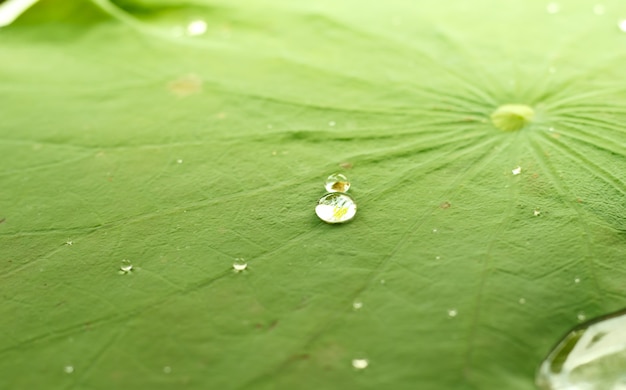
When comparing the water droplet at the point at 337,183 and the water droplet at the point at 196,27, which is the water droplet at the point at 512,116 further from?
the water droplet at the point at 196,27

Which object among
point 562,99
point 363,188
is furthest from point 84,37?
point 562,99

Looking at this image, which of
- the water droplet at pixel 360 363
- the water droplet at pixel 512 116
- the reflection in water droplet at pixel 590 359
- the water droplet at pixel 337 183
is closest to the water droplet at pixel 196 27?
the water droplet at pixel 337 183

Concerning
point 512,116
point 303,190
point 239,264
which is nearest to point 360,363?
point 239,264

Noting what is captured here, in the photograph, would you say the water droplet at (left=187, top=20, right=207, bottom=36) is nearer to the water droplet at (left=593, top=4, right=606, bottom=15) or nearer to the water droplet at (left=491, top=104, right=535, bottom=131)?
the water droplet at (left=491, top=104, right=535, bottom=131)

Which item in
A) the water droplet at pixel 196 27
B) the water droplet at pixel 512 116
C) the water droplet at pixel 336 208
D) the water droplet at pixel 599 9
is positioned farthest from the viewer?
the water droplet at pixel 196 27

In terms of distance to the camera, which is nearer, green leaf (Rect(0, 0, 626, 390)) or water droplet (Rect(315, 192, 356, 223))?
green leaf (Rect(0, 0, 626, 390))

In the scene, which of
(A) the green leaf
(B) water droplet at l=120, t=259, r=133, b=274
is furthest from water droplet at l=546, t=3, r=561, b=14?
(B) water droplet at l=120, t=259, r=133, b=274

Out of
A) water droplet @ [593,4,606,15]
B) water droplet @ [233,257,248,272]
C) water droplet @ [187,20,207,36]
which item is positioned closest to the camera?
water droplet @ [233,257,248,272]
